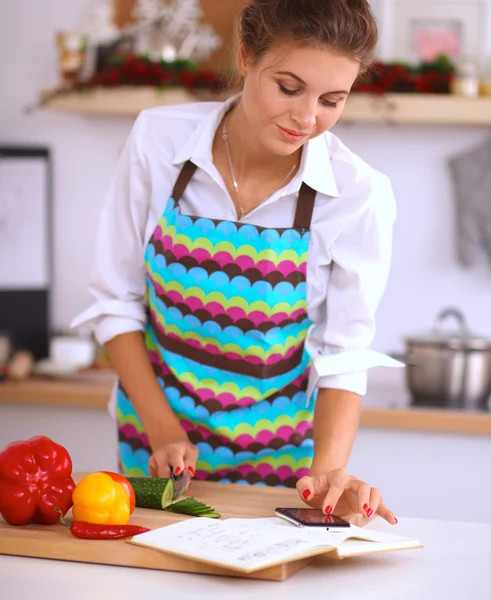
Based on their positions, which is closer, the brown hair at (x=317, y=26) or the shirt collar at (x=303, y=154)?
the brown hair at (x=317, y=26)

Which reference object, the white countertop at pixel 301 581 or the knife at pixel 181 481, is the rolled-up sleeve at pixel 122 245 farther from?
the white countertop at pixel 301 581

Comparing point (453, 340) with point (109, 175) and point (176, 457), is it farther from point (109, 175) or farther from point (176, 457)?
point (176, 457)

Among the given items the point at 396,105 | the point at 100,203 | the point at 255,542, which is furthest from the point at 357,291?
the point at 100,203

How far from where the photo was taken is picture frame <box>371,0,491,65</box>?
124 inches

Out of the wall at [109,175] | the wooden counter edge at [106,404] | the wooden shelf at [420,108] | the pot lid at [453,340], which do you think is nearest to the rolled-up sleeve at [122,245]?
the wooden counter edge at [106,404]

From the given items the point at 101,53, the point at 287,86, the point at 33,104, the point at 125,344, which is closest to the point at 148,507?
the point at 125,344

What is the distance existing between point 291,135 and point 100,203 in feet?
6.84

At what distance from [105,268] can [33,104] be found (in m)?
1.96

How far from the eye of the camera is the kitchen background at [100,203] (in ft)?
9.62

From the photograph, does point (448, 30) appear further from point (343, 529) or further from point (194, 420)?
point (343, 529)

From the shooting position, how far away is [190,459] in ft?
4.64

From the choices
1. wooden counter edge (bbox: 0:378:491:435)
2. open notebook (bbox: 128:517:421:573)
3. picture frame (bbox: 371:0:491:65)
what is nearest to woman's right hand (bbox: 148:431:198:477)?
open notebook (bbox: 128:517:421:573)

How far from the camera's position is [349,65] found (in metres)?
1.34

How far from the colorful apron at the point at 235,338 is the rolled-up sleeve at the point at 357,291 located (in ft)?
0.20
